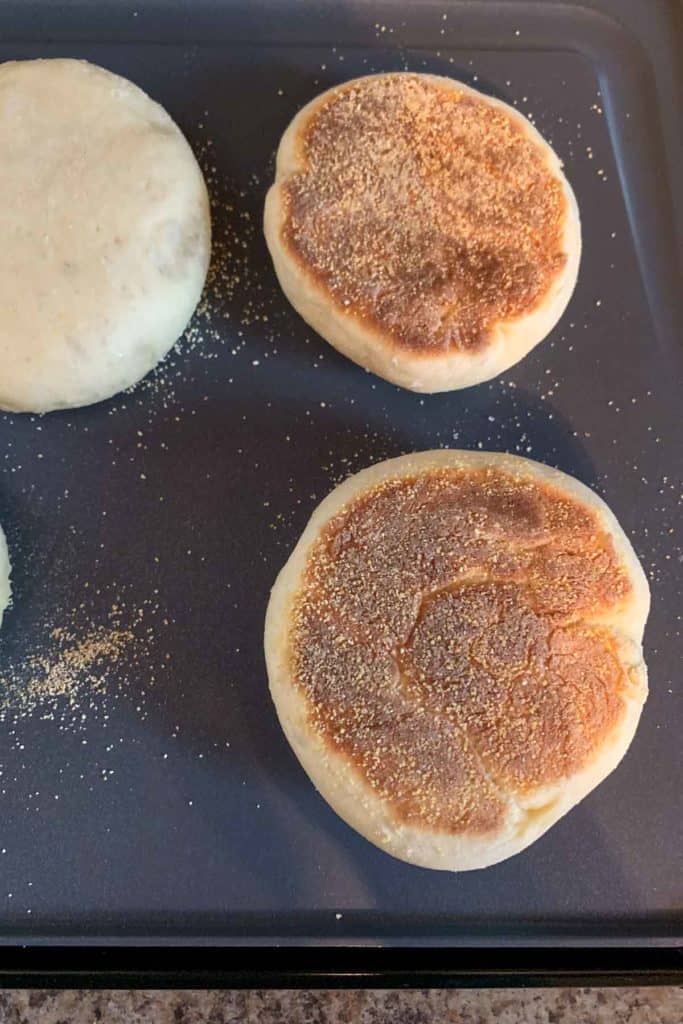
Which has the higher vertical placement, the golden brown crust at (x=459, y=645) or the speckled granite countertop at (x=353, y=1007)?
the golden brown crust at (x=459, y=645)

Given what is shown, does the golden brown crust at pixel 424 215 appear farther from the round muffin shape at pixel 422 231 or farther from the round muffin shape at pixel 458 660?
the round muffin shape at pixel 458 660

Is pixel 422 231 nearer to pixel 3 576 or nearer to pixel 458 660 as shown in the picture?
pixel 458 660

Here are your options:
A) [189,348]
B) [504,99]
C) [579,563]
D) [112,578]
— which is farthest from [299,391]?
[504,99]

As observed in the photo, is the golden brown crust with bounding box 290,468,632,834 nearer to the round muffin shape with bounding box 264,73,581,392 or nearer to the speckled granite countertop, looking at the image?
the round muffin shape with bounding box 264,73,581,392

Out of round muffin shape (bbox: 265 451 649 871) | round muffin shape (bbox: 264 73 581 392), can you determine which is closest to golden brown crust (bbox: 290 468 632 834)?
round muffin shape (bbox: 265 451 649 871)

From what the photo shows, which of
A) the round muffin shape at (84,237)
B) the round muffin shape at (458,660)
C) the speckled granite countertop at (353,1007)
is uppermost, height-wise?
the round muffin shape at (84,237)

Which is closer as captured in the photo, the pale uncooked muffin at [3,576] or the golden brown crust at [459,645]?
the golden brown crust at [459,645]

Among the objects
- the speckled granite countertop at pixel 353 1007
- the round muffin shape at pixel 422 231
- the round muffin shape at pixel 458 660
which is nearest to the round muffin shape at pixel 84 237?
the round muffin shape at pixel 422 231
